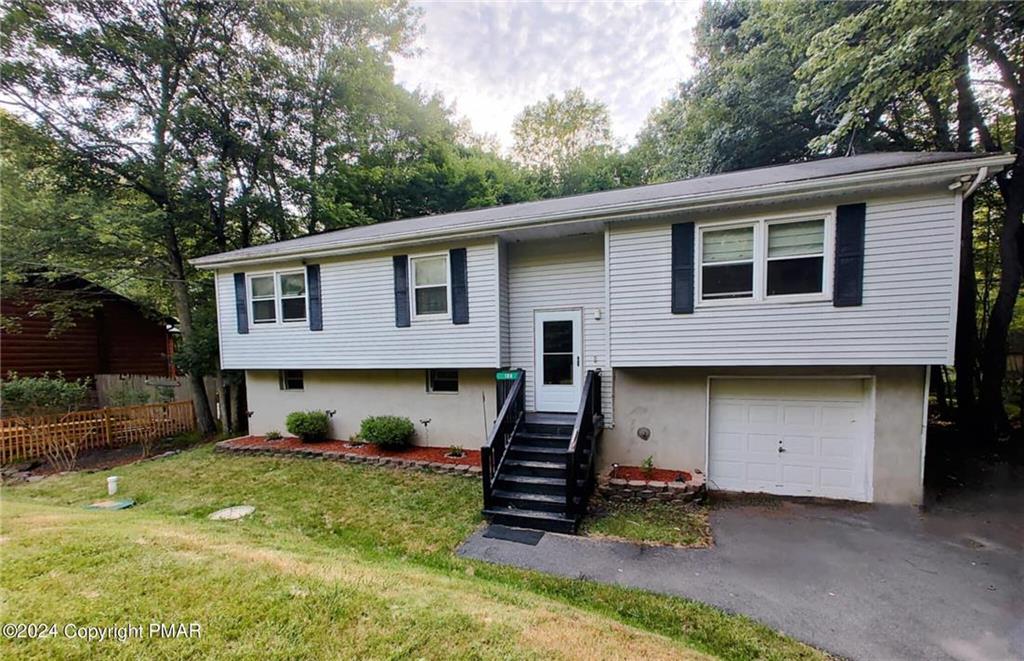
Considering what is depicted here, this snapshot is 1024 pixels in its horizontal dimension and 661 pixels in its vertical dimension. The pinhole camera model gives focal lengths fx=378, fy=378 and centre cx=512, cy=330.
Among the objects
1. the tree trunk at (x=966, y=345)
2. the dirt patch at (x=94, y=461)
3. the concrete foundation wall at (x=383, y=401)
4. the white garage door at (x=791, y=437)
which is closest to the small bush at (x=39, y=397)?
the dirt patch at (x=94, y=461)

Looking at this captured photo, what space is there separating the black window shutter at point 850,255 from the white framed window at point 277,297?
9785mm

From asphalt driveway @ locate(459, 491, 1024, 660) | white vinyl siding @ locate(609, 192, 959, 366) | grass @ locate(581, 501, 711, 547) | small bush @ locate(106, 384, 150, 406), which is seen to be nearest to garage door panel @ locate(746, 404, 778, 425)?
white vinyl siding @ locate(609, 192, 959, 366)

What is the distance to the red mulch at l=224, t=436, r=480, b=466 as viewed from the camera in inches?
294

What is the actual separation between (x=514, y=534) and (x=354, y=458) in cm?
435

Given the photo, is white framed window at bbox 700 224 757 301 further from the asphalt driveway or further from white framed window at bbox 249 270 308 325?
white framed window at bbox 249 270 308 325

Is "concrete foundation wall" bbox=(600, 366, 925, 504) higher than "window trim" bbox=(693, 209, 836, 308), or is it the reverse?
"window trim" bbox=(693, 209, 836, 308)

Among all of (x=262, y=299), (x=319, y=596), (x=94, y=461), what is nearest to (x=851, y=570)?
(x=319, y=596)

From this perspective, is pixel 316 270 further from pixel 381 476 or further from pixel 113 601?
pixel 113 601

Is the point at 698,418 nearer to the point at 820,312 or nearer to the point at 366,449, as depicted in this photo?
the point at 820,312

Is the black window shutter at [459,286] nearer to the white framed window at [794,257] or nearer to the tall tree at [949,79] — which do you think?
the white framed window at [794,257]

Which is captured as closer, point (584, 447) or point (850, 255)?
point (850, 255)

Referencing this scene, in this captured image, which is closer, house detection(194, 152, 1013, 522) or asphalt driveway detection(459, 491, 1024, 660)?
asphalt driveway detection(459, 491, 1024, 660)

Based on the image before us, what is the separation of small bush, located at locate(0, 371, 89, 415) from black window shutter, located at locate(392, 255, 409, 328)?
9963 millimetres

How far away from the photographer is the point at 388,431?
25.8ft
